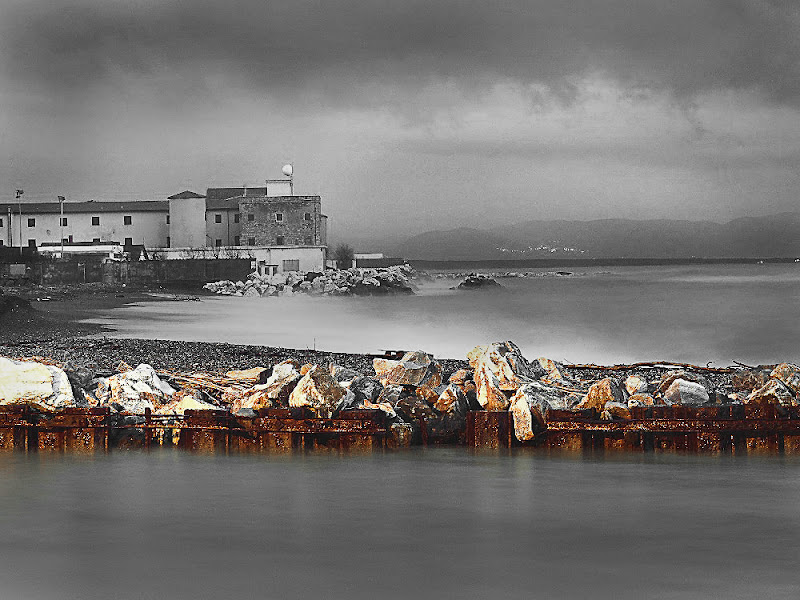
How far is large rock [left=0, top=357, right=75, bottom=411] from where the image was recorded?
30.5ft

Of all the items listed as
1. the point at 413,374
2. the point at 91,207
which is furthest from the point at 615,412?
the point at 91,207

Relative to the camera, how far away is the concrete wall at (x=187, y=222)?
3566cm

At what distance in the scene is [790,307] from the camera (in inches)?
1086

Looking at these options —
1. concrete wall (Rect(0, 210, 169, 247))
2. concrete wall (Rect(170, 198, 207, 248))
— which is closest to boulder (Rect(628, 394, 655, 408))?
concrete wall (Rect(170, 198, 207, 248))

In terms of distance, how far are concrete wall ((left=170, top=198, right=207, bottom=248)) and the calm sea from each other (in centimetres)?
2704

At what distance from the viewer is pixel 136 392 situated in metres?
9.56

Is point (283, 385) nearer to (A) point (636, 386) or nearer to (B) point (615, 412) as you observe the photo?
(B) point (615, 412)

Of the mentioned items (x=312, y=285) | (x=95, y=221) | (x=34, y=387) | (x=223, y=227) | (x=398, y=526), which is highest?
(x=95, y=221)

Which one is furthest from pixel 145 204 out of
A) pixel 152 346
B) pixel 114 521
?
pixel 114 521

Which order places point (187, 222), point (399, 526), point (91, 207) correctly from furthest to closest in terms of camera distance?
point (91, 207) → point (187, 222) → point (399, 526)

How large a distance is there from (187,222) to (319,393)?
1086 inches

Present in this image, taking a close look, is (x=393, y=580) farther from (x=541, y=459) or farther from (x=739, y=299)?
(x=739, y=299)

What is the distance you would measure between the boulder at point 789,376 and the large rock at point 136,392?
16.5 feet

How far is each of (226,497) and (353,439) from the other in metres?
1.27
